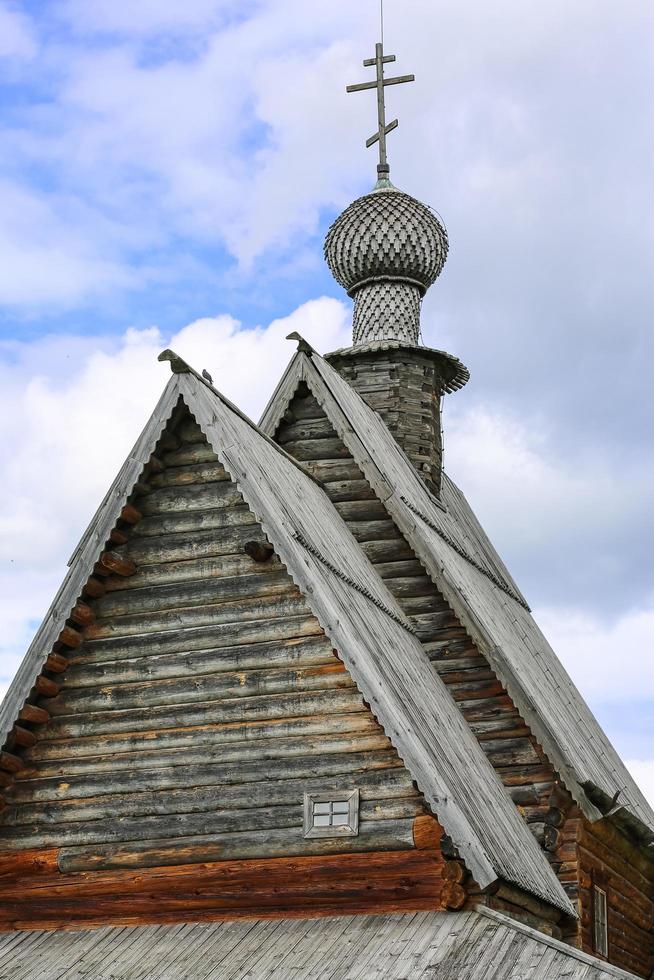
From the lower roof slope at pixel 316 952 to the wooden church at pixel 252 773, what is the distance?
0.02 metres

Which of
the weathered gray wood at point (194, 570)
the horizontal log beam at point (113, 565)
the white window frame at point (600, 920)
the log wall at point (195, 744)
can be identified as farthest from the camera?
the white window frame at point (600, 920)

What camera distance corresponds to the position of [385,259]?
76.8 feet

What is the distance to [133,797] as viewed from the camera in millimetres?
13219

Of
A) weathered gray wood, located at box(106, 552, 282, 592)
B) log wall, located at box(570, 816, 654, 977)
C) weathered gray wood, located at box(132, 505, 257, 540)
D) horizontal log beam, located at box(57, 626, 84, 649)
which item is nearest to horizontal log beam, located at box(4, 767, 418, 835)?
horizontal log beam, located at box(57, 626, 84, 649)

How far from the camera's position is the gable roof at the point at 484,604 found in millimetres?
16250

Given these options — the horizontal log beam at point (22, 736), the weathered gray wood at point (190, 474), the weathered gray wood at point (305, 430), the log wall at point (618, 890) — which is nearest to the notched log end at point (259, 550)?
the weathered gray wood at point (190, 474)

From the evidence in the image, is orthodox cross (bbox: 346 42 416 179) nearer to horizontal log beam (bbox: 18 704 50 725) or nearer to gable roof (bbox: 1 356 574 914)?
gable roof (bbox: 1 356 574 914)

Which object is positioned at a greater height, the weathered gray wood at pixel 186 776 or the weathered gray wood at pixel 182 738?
the weathered gray wood at pixel 182 738

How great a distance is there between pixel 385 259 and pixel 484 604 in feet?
23.9

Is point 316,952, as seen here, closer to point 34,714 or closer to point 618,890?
point 34,714

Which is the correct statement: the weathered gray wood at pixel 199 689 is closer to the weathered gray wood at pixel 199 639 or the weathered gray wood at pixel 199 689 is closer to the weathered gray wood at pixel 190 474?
the weathered gray wood at pixel 199 639

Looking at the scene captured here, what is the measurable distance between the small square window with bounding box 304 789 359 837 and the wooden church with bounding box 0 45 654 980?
2cm

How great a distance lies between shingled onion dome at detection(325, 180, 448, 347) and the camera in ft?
76.5

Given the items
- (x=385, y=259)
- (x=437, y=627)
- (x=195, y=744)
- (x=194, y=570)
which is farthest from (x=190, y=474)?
(x=385, y=259)
